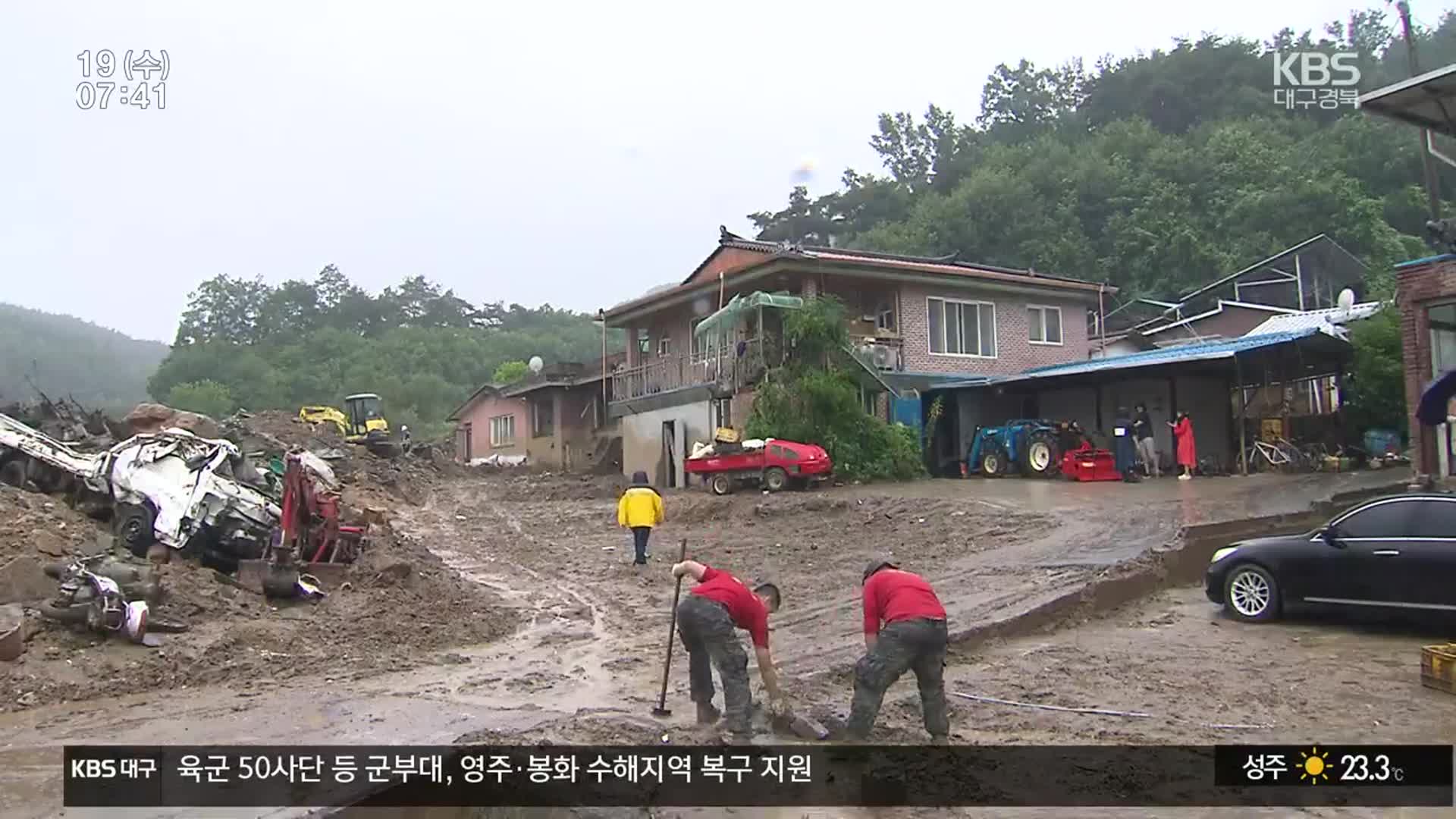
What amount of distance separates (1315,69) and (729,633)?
225 feet

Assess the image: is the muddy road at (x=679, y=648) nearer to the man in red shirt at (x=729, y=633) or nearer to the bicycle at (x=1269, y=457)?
the man in red shirt at (x=729, y=633)

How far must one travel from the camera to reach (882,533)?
18109 millimetres

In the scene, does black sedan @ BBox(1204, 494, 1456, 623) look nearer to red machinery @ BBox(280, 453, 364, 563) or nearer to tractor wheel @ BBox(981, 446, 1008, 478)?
red machinery @ BBox(280, 453, 364, 563)

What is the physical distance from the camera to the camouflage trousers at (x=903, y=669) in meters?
7.05

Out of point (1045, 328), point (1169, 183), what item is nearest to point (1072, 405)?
point (1045, 328)

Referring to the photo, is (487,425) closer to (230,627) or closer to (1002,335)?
(1002,335)

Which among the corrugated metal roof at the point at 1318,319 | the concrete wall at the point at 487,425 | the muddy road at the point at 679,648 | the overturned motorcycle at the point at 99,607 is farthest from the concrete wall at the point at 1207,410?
the concrete wall at the point at 487,425

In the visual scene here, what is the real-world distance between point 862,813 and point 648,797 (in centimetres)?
122

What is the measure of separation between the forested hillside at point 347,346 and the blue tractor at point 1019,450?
136 ft

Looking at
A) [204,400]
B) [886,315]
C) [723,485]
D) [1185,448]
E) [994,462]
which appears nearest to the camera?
[1185,448]

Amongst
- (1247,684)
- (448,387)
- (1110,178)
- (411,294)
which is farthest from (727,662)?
(411,294)

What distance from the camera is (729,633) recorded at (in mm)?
7363

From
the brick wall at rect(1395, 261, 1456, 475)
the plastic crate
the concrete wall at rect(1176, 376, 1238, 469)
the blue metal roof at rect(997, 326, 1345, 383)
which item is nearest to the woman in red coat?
the blue metal roof at rect(997, 326, 1345, 383)

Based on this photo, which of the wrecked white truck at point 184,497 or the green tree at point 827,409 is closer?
the wrecked white truck at point 184,497
